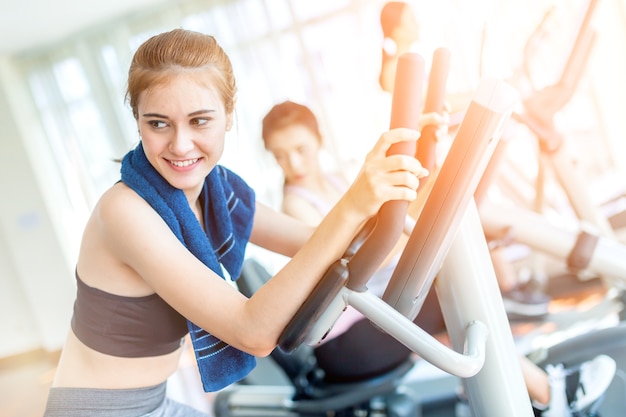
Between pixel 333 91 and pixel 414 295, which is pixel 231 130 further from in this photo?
pixel 333 91

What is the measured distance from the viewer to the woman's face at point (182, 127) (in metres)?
0.54

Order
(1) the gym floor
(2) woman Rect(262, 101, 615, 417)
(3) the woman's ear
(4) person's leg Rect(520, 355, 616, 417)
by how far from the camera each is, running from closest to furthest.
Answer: (3) the woman's ear < (4) person's leg Rect(520, 355, 616, 417) < (1) the gym floor < (2) woman Rect(262, 101, 615, 417)

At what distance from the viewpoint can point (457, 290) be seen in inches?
27.2

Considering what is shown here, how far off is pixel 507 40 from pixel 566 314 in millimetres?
1639

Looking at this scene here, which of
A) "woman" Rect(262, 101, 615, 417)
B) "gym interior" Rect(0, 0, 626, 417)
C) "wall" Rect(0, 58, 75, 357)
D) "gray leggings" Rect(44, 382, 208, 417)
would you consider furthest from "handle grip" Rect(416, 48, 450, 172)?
"woman" Rect(262, 101, 615, 417)

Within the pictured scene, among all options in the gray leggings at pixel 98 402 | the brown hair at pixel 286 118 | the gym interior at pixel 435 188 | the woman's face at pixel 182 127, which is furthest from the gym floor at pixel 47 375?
the brown hair at pixel 286 118

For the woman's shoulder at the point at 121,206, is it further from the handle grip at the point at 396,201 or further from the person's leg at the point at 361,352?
the person's leg at the point at 361,352

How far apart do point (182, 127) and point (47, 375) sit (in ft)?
2.02

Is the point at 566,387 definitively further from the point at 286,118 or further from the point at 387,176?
the point at 286,118

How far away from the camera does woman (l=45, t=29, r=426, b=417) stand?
535 mm

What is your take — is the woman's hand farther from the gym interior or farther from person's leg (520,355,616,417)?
person's leg (520,355,616,417)

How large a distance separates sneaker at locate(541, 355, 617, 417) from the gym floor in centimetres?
69

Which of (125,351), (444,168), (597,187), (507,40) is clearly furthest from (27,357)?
(507,40)

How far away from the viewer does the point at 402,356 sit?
1.45m
